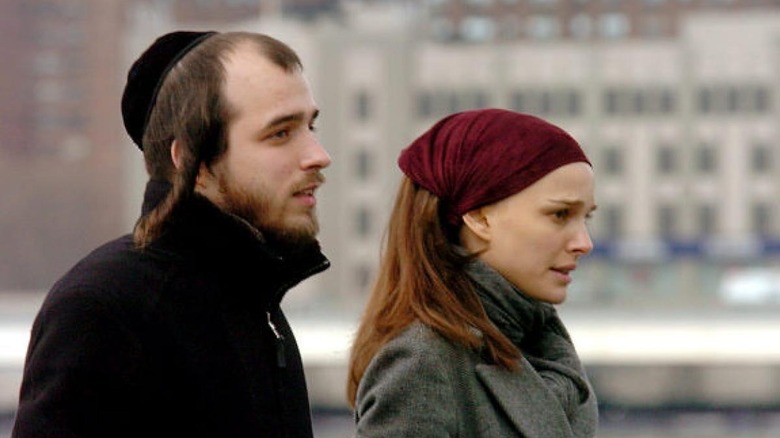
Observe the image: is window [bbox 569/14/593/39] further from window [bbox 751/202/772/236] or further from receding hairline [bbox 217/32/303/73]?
receding hairline [bbox 217/32/303/73]

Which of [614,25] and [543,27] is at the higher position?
[614,25]

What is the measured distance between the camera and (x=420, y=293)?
2707mm

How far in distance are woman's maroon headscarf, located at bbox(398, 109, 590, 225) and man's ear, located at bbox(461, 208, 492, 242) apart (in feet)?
0.04

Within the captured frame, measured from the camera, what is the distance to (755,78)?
8250 centimetres

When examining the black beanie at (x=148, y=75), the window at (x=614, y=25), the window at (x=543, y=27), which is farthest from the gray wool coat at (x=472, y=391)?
the window at (x=543, y=27)

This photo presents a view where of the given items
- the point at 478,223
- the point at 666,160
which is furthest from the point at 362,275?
the point at 478,223

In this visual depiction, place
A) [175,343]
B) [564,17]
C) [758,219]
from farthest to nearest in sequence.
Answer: [564,17] < [758,219] < [175,343]

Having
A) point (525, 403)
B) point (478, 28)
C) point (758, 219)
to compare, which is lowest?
point (758, 219)

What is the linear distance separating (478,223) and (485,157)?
0.10 m

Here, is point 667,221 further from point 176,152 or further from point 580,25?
point 176,152

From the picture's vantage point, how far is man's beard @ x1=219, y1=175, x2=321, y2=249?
2.60 m

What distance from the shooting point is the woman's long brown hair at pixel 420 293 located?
2670 mm

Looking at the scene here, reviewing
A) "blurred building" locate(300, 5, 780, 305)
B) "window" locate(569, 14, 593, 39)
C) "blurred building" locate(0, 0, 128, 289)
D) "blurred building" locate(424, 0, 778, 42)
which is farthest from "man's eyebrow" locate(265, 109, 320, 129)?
"blurred building" locate(0, 0, 128, 289)

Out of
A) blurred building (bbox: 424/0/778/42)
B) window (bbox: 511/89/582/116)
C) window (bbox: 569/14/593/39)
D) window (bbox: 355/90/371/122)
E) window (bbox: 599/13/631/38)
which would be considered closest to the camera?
window (bbox: 511/89/582/116)
